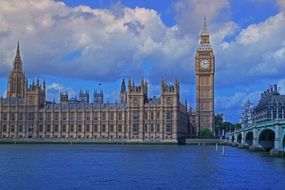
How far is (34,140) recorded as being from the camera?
162875 millimetres

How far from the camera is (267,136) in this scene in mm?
95438

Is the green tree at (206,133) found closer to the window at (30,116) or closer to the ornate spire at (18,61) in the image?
the window at (30,116)

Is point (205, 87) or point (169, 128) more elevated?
point (205, 87)

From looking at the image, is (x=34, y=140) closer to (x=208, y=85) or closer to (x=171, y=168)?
(x=208, y=85)

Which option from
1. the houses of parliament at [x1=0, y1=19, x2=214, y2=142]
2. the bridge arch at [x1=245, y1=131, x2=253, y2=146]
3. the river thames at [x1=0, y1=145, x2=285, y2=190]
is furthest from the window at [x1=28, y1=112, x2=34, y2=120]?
the river thames at [x1=0, y1=145, x2=285, y2=190]

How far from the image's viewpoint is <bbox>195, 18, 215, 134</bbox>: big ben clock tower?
182m

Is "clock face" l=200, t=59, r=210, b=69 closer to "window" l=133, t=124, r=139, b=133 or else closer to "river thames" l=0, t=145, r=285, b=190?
"window" l=133, t=124, r=139, b=133

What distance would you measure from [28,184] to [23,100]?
135295 mm

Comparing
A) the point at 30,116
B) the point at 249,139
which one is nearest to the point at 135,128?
the point at 30,116

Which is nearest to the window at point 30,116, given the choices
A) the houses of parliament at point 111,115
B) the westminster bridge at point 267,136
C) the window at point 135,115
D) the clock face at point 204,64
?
the houses of parliament at point 111,115

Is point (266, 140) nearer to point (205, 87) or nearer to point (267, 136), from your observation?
point (267, 136)

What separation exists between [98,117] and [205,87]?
40137mm

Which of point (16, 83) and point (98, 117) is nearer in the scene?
point (98, 117)

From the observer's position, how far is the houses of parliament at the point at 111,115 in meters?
160
